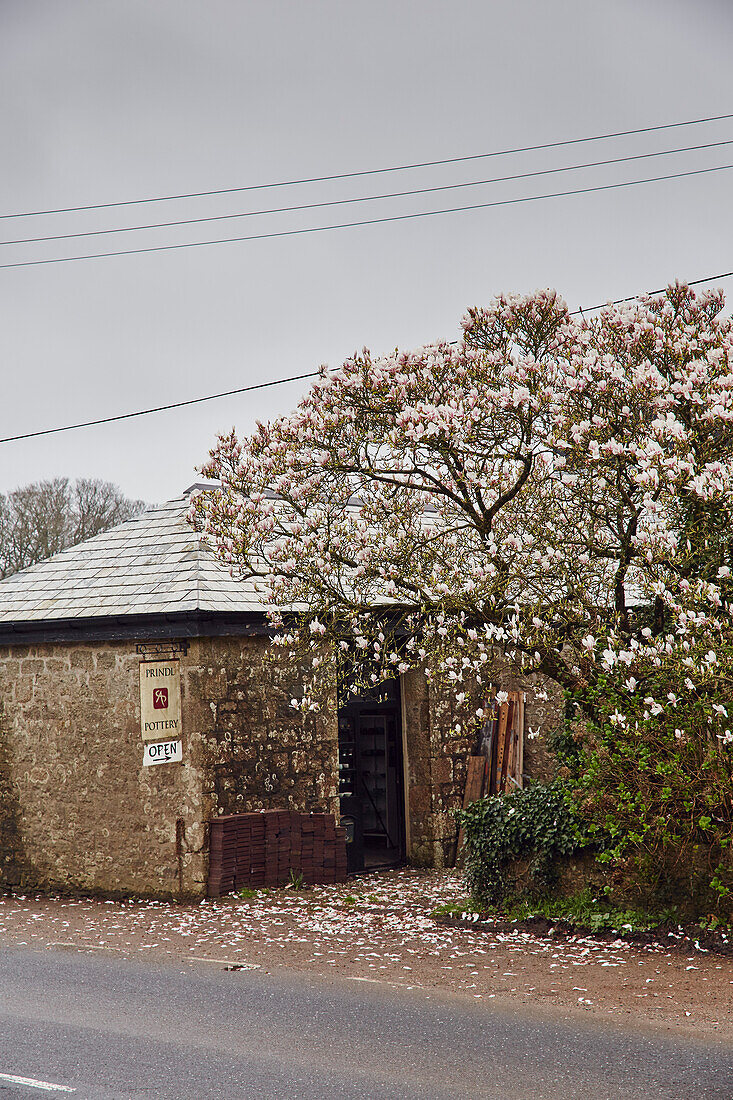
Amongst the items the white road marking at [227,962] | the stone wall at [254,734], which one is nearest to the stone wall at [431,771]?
the stone wall at [254,734]

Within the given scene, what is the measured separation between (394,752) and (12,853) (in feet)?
18.2

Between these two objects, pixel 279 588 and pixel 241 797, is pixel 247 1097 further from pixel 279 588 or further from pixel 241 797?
pixel 241 797

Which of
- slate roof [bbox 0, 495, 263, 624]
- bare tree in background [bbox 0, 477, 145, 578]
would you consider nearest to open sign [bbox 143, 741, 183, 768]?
slate roof [bbox 0, 495, 263, 624]

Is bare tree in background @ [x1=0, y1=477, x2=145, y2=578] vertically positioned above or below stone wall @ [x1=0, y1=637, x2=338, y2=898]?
above

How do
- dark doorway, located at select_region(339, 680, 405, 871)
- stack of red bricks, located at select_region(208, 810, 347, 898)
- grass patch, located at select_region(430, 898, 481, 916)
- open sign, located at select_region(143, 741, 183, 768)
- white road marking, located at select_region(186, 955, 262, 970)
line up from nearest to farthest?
1. white road marking, located at select_region(186, 955, 262, 970)
2. grass patch, located at select_region(430, 898, 481, 916)
3. open sign, located at select_region(143, 741, 183, 768)
4. stack of red bricks, located at select_region(208, 810, 347, 898)
5. dark doorway, located at select_region(339, 680, 405, 871)

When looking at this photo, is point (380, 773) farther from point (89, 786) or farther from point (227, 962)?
point (227, 962)

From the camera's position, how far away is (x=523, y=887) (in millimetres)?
11008

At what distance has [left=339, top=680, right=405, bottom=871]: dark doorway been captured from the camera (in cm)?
1507

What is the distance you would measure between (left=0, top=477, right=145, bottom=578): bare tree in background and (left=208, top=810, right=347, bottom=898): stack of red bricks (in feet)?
70.3

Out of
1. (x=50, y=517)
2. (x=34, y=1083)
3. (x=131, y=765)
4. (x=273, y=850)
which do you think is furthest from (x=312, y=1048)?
(x=50, y=517)

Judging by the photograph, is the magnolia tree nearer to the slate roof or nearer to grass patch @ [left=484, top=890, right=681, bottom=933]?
grass patch @ [left=484, top=890, right=681, bottom=933]

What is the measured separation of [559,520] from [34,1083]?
6.78 m

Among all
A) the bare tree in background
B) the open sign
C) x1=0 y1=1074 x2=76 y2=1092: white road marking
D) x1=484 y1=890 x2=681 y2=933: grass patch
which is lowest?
x1=484 y1=890 x2=681 y2=933: grass patch

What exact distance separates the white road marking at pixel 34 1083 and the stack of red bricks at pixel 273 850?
6.13 meters
